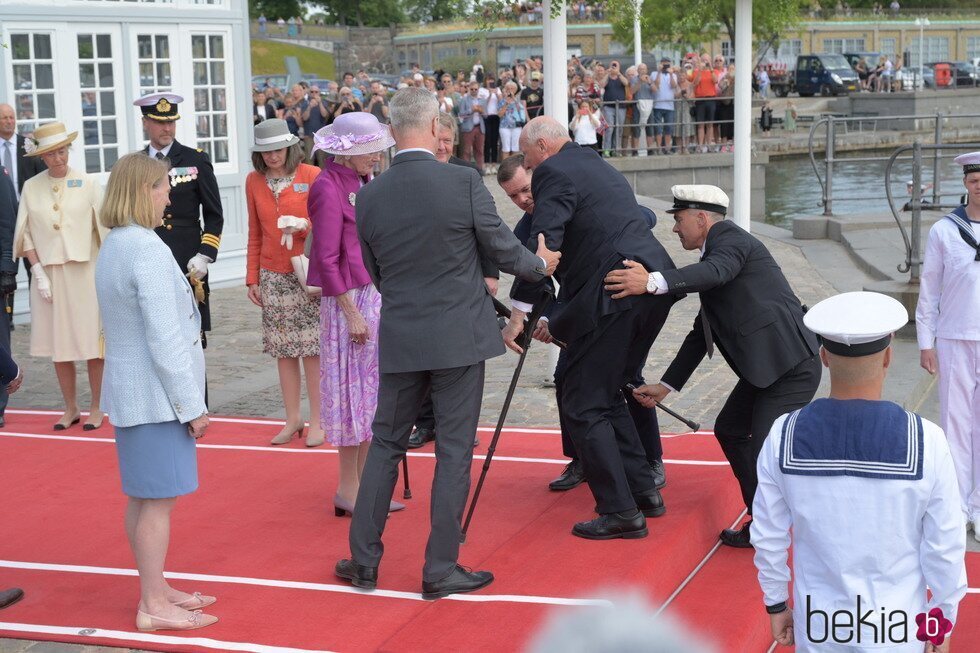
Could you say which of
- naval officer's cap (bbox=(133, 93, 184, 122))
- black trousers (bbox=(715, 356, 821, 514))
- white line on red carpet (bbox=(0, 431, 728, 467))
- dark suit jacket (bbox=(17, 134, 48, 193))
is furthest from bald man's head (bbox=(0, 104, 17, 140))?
black trousers (bbox=(715, 356, 821, 514))

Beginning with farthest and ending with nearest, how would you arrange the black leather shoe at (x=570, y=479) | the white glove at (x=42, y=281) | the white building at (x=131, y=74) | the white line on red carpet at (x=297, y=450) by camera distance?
the white building at (x=131, y=74), the white glove at (x=42, y=281), the white line on red carpet at (x=297, y=450), the black leather shoe at (x=570, y=479)

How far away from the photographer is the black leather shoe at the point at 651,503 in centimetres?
572

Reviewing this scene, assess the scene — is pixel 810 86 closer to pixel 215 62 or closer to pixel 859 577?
pixel 215 62

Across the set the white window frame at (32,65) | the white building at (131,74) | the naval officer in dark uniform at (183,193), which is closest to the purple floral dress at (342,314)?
the naval officer in dark uniform at (183,193)

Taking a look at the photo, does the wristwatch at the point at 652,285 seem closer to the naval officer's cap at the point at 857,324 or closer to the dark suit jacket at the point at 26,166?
the naval officer's cap at the point at 857,324

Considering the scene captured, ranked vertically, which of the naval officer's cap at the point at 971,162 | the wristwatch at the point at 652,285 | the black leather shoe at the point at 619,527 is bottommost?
the black leather shoe at the point at 619,527

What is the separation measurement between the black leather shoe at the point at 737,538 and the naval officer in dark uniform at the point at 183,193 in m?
3.84

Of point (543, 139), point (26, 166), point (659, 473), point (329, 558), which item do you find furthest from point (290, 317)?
point (26, 166)

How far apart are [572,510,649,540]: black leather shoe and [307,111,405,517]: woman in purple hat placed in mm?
1204

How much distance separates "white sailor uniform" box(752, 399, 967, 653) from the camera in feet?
9.89

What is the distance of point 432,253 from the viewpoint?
15.6 feet

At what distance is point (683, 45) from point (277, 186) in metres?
43.1

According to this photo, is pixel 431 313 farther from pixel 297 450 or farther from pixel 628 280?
pixel 297 450

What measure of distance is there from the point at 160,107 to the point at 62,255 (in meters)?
1.16
